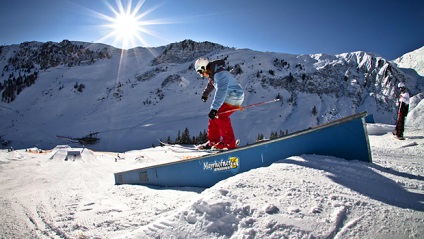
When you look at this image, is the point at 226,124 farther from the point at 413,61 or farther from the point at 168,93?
the point at 413,61

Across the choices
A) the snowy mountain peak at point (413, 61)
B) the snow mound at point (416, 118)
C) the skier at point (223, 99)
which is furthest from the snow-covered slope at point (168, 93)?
the skier at point (223, 99)

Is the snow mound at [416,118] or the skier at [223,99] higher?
the skier at [223,99]

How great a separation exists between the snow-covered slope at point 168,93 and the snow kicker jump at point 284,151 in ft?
116

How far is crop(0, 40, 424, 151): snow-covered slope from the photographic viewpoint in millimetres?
43219

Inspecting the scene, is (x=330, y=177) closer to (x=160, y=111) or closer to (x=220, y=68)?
(x=220, y=68)

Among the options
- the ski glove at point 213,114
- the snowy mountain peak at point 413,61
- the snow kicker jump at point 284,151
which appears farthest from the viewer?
the snowy mountain peak at point 413,61

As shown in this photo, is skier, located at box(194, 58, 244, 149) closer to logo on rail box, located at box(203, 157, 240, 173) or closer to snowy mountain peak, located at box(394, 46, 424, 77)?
logo on rail box, located at box(203, 157, 240, 173)

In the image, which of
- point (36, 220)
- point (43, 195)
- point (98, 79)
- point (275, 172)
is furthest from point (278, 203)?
point (98, 79)

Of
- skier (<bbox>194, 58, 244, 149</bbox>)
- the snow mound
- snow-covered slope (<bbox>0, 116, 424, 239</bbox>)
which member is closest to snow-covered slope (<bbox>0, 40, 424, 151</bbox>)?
the snow mound

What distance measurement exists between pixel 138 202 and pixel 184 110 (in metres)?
46.0

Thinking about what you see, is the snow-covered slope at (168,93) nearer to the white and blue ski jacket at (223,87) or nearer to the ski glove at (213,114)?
the white and blue ski jacket at (223,87)

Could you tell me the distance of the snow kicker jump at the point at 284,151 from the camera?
258 cm

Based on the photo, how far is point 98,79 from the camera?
6481cm

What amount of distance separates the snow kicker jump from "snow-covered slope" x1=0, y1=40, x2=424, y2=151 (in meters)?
35.3
